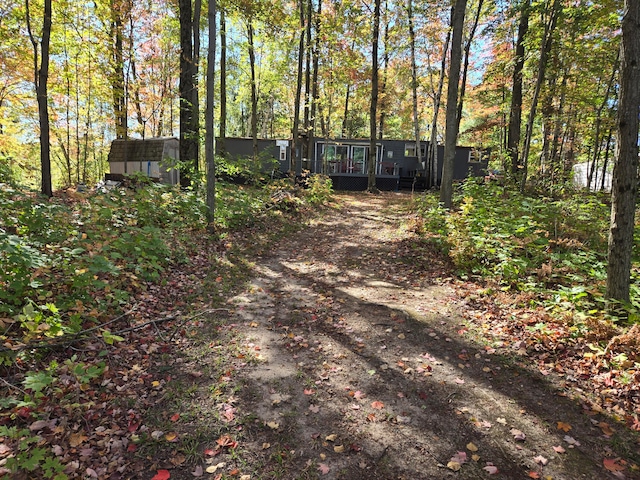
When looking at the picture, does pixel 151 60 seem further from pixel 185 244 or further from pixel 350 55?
pixel 185 244

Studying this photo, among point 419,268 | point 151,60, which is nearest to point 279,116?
point 151,60

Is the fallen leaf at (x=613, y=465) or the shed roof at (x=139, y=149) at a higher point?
the shed roof at (x=139, y=149)

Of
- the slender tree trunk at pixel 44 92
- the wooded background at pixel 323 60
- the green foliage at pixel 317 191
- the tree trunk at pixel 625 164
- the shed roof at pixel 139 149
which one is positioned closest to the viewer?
the tree trunk at pixel 625 164

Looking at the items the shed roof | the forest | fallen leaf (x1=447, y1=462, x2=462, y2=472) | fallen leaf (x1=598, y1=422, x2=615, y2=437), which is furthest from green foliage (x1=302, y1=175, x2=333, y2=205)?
fallen leaf (x1=447, y1=462, x2=462, y2=472)

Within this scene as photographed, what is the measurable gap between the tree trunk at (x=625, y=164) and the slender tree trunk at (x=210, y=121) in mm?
6900

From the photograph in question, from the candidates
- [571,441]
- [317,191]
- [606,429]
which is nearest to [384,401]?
[571,441]

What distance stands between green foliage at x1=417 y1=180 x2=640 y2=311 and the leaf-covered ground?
23.1 inches

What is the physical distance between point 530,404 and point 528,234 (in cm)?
403

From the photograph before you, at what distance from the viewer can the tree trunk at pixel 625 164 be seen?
3.77 m

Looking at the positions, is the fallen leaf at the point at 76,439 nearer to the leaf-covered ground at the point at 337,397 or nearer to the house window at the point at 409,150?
the leaf-covered ground at the point at 337,397

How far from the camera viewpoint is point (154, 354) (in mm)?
3914

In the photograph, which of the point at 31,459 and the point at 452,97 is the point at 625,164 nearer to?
the point at 31,459

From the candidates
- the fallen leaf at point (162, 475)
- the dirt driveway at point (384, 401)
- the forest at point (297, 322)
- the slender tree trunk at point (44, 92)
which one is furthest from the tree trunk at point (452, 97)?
the slender tree trunk at point (44, 92)

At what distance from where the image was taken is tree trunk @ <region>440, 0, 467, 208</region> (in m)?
9.15
